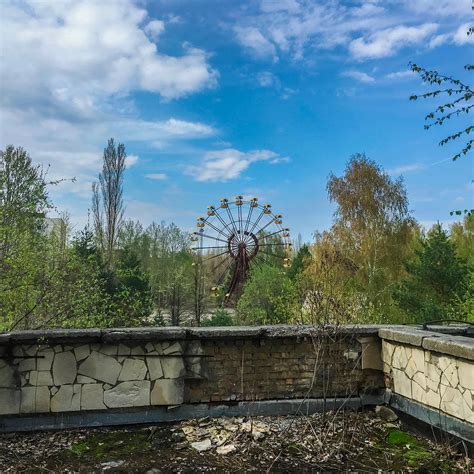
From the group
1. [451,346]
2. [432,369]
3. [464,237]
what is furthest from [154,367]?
[464,237]

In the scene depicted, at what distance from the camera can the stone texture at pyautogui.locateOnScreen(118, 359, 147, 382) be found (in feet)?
17.1

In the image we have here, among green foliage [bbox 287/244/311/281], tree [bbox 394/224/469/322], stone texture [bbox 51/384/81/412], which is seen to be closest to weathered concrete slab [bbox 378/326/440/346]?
stone texture [bbox 51/384/81/412]

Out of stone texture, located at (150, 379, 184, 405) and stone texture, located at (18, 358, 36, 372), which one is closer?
stone texture, located at (18, 358, 36, 372)

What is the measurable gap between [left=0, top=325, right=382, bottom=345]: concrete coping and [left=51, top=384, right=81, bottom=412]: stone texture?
1.69ft

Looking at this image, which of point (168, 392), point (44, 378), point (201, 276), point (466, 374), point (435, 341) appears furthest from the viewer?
point (201, 276)

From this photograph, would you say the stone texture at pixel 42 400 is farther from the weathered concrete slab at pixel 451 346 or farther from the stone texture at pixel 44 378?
the weathered concrete slab at pixel 451 346

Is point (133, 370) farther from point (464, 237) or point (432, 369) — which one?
point (464, 237)

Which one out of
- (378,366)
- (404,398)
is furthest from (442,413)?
(378,366)

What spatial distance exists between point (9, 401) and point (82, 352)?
869mm

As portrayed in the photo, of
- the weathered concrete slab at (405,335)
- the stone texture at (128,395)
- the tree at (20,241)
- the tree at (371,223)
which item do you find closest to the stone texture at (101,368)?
the stone texture at (128,395)

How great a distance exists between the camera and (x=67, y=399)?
16.6 ft

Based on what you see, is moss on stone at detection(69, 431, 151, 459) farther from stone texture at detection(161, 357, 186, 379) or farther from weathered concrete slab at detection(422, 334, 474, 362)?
weathered concrete slab at detection(422, 334, 474, 362)

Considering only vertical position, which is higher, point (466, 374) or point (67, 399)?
point (466, 374)

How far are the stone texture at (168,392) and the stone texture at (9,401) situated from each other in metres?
1.41
